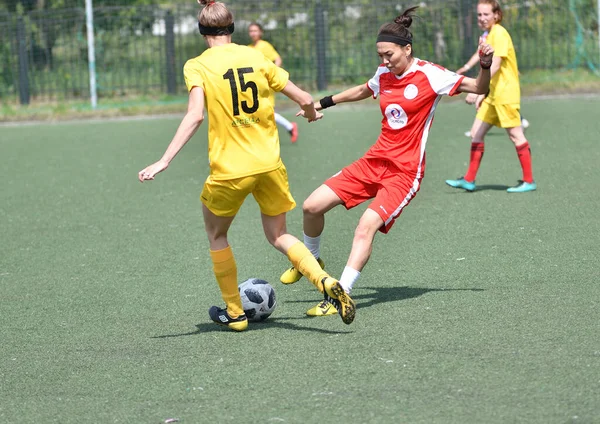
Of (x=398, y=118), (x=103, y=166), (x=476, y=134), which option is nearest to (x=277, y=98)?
(x=103, y=166)

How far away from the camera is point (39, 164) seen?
47.8 feet

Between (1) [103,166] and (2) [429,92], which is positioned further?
(1) [103,166]

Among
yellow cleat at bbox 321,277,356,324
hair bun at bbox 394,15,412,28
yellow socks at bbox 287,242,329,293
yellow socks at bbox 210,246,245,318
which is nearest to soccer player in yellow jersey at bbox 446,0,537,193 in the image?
hair bun at bbox 394,15,412,28

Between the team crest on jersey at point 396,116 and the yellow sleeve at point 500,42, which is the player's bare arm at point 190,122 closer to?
the team crest on jersey at point 396,116

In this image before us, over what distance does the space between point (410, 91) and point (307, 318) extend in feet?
5.42

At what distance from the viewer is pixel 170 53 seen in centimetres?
2381

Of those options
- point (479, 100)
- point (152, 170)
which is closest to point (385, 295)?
point (152, 170)

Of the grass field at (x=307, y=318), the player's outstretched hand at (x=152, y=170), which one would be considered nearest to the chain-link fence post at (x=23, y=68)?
the grass field at (x=307, y=318)

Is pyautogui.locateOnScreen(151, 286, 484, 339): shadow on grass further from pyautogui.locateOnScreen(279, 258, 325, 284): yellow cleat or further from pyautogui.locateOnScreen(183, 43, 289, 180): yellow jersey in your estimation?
pyautogui.locateOnScreen(183, 43, 289, 180): yellow jersey

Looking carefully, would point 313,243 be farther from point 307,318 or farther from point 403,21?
point 403,21

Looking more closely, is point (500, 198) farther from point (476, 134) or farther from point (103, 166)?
point (103, 166)

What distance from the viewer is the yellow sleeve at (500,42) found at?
34.0 feet

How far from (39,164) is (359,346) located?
991 cm

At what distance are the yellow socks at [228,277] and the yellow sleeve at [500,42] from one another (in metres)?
5.22
